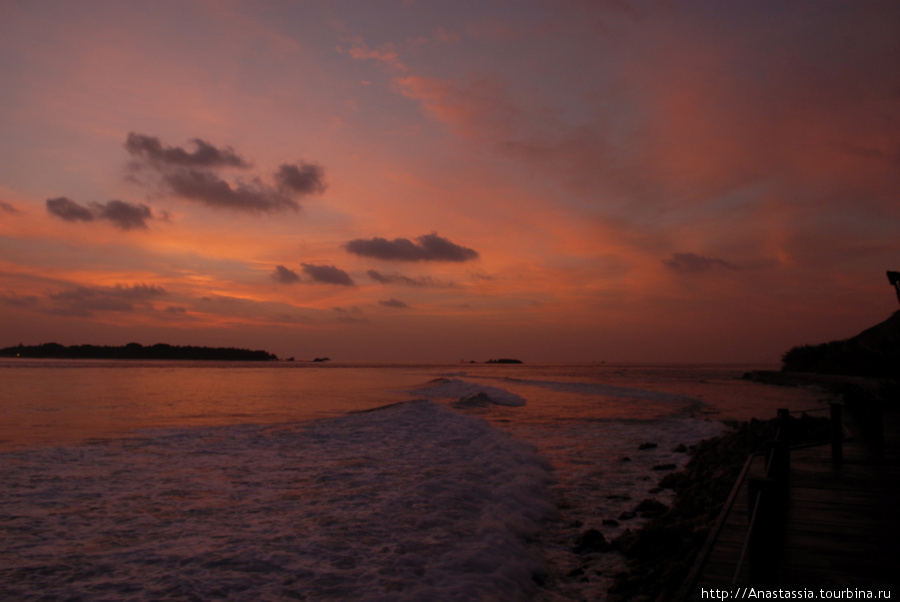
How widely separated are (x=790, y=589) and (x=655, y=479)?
840 centimetres

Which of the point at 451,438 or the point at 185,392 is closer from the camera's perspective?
the point at 451,438

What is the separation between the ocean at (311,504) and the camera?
662 centimetres

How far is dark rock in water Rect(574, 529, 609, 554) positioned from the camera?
7.89m

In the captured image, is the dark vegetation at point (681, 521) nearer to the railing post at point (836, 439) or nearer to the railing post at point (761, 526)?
the railing post at point (761, 526)

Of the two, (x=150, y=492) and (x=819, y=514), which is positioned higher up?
(x=819, y=514)

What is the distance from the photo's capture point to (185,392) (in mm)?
34062

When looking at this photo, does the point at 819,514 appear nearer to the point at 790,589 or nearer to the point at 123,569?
the point at 790,589

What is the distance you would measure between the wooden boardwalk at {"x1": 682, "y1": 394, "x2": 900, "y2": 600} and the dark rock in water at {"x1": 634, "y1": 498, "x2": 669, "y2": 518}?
1.67 meters

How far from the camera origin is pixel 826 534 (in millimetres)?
6180

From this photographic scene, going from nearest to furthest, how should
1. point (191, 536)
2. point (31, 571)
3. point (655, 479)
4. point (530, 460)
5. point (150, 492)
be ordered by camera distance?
point (31, 571) < point (191, 536) < point (150, 492) < point (655, 479) < point (530, 460)

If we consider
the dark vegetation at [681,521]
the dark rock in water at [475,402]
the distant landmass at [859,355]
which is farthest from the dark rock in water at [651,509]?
the distant landmass at [859,355]

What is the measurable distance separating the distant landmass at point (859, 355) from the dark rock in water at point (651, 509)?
4001 cm

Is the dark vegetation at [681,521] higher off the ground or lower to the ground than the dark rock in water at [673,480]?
higher

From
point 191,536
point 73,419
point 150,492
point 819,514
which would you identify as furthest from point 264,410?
point 819,514
